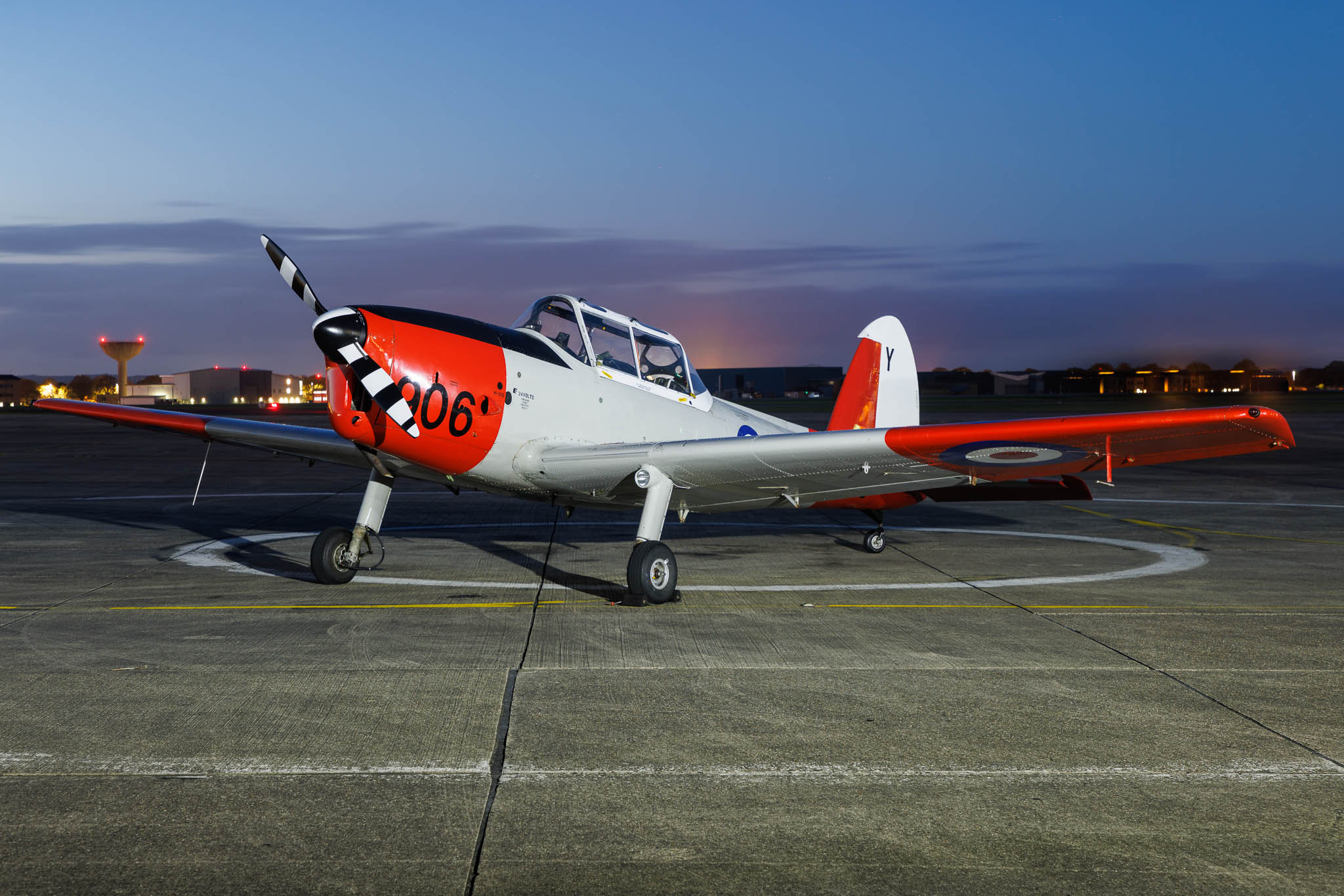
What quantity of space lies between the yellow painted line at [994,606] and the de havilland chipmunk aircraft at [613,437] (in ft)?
3.81

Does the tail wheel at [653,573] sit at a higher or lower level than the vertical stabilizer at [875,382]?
lower

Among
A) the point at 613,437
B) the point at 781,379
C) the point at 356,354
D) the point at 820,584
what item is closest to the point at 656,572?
the point at 613,437

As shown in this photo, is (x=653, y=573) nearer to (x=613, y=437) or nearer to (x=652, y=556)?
(x=652, y=556)

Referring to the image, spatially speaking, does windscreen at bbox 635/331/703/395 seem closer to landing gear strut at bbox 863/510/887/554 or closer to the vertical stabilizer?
landing gear strut at bbox 863/510/887/554

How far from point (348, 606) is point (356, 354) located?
208 cm

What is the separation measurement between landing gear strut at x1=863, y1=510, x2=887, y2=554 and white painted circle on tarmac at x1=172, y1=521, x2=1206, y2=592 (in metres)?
1.90

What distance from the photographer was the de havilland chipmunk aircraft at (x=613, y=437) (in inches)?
305

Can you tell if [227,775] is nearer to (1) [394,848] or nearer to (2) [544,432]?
(1) [394,848]

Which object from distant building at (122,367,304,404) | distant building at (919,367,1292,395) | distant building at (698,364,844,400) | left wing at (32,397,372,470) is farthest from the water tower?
left wing at (32,397,372,470)

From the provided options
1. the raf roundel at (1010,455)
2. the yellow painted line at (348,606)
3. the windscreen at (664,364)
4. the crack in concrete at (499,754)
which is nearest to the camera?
the crack in concrete at (499,754)

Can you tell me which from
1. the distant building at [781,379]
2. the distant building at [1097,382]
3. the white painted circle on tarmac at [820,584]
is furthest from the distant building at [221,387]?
the white painted circle on tarmac at [820,584]

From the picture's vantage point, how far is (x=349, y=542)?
9336 mm

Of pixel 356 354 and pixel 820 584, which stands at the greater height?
pixel 356 354

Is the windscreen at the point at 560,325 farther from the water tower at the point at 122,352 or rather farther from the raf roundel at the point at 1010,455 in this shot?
the water tower at the point at 122,352
